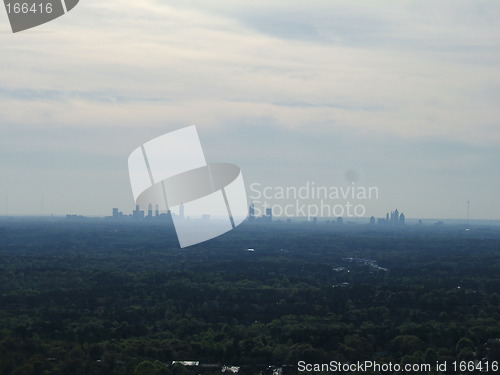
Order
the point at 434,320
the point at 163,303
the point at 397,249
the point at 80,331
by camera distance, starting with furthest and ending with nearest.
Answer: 1. the point at 397,249
2. the point at 163,303
3. the point at 434,320
4. the point at 80,331

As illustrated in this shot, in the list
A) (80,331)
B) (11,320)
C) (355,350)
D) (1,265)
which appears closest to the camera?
(355,350)

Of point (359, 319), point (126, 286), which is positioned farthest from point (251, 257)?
point (359, 319)

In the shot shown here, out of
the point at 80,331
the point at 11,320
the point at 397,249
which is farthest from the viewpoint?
the point at 397,249

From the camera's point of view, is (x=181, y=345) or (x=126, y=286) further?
(x=126, y=286)

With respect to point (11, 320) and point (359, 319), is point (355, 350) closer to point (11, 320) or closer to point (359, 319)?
point (359, 319)

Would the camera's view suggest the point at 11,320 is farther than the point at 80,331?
Yes

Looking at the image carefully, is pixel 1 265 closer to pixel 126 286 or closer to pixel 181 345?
pixel 126 286

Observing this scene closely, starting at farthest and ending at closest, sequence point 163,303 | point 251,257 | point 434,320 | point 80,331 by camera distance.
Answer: point 251,257 → point 163,303 → point 434,320 → point 80,331

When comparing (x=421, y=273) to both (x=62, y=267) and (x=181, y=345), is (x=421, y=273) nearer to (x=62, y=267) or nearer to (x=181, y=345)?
(x=62, y=267)

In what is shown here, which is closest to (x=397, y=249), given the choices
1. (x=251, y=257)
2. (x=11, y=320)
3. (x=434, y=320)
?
(x=251, y=257)
